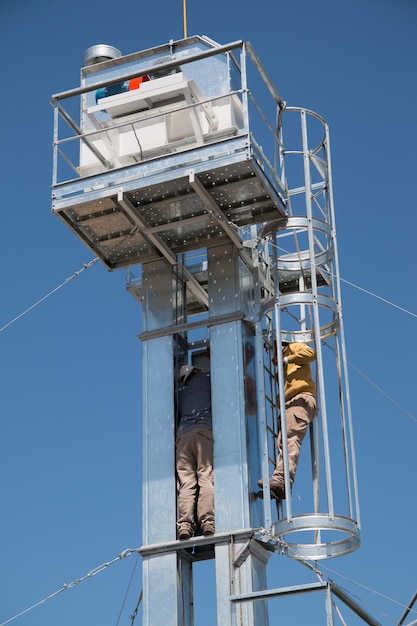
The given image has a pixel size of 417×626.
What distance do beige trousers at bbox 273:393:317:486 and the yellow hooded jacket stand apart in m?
0.11

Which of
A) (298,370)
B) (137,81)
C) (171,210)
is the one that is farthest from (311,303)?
(137,81)

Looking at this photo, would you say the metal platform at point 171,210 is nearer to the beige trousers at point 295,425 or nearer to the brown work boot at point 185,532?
the beige trousers at point 295,425

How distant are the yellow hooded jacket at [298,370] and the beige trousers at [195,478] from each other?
1.46m

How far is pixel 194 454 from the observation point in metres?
22.5

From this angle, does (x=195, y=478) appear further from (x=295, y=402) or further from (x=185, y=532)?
(x=295, y=402)

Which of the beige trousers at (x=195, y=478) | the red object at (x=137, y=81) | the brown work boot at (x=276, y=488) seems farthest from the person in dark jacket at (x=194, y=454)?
the red object at (x=137, y=81)

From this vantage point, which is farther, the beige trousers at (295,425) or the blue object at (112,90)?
the blue object at (112,90)

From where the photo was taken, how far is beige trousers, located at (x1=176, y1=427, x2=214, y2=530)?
2194cm

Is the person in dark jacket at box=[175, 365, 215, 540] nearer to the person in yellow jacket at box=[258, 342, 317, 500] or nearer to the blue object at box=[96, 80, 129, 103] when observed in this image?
the person in yellow jacket at box=[258, 342, 317, 500]

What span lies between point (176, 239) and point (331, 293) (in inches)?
106

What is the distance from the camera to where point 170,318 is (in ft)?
77.2

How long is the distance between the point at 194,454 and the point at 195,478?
382 mm

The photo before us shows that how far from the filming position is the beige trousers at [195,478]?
21.9 metres

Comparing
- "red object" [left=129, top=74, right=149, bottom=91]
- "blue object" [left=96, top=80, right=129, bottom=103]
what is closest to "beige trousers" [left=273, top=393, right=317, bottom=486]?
"red object" [left=129, top=74, right=149, bottom=91]
